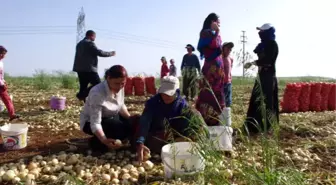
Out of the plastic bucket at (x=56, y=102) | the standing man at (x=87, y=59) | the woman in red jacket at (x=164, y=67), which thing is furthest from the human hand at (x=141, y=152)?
the woman in red jacket at (x=164, y=67)

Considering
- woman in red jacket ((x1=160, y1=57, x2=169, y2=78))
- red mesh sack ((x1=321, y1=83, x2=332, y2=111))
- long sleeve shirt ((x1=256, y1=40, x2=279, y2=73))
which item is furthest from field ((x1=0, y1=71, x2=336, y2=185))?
woman in red jacket ((x1=160, y1=57, x2=169, y2=78))

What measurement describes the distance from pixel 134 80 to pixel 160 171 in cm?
815

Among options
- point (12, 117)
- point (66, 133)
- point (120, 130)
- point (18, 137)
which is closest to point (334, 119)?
point (120, 130)

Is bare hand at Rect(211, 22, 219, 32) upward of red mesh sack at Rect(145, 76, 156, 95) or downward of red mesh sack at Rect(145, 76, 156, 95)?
upward

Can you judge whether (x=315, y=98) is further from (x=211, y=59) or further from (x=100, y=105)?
(x=100, y=105)

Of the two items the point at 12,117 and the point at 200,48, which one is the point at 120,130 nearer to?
the point at 200,48

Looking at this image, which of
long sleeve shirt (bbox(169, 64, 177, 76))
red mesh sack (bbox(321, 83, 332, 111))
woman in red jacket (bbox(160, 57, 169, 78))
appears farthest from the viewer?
woman in red jacket (bbox(160, 57, 169, 78))

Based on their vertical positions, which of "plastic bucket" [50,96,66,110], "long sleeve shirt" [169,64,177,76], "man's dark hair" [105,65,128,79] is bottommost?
"plastic bucket" [50,96,66,110]

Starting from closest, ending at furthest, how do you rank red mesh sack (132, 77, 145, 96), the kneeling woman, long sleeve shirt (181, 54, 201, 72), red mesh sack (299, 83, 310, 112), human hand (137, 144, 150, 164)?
1. human hand (137, 144, 150, 164)
2. the kneeling woman
3. red mesh sack (299, 83, 310, 112)
4. long sleeve shirt (181, 54, 201, 72)
5. red mesh sack (132, 77, 145, 96)

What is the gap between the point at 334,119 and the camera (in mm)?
5777

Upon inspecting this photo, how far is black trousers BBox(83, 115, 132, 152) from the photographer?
3.55 meters

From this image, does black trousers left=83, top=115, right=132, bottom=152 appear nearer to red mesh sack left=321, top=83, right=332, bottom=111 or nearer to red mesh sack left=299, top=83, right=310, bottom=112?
red mesh sack left=299, top=83, right=310, bottom=112

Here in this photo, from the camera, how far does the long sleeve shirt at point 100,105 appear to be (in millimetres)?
3286

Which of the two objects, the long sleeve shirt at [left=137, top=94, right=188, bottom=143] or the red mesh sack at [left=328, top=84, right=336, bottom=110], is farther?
the red mesh sack at [left=328, top=84, right=336, bottom=110]
